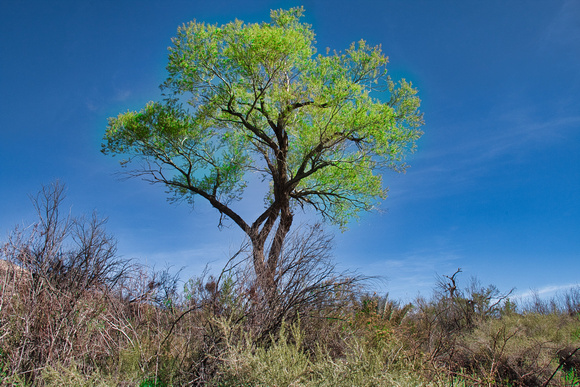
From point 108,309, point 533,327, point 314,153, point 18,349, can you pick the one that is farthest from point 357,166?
point 18,349

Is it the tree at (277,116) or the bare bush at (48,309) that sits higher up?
the tree at (277,116)

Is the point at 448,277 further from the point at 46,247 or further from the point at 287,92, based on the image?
the point at 46,247

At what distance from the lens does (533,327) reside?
9938 mm

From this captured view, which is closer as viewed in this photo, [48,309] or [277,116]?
[48,309]

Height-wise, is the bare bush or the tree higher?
the tree

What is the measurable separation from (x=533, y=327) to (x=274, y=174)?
394 inches

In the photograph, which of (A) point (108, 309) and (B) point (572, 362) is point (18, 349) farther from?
(B) point (572, 362)

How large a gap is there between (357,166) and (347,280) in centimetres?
851

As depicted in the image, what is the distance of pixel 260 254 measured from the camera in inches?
273

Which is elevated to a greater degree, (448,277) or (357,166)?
(357,166)

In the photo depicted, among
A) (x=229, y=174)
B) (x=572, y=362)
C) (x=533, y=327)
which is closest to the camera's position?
(x=572, y=362)

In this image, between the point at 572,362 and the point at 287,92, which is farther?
the point at 287,92

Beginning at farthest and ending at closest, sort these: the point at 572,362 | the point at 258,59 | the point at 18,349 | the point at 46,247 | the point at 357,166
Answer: the point at 357,166
the point at 258,59
the point at 572,362
the point at 46,247
the point at 18,349

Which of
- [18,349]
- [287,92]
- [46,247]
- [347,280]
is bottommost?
[18,349]
